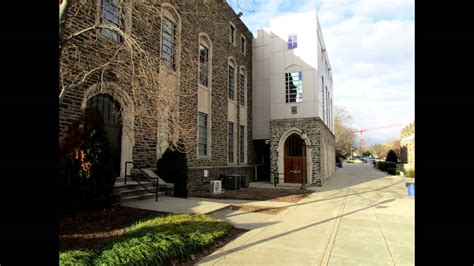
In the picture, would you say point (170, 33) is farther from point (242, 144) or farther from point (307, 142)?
point (307, 142)

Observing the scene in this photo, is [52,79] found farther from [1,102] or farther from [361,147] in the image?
[361,147]

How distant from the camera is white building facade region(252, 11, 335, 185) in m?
20.4

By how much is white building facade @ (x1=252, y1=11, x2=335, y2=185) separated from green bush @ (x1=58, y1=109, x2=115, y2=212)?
47.1ft

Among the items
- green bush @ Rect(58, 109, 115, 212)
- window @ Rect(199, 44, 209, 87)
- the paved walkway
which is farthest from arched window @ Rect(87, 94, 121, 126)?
window @ Rect(199, 44, 209, 87)

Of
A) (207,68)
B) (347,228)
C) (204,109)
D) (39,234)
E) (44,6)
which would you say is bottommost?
(347,228)

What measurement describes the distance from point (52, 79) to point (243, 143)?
20658 mm

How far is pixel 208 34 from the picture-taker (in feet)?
55.5

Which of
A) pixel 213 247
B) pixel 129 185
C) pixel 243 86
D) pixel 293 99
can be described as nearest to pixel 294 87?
pixel 293 99

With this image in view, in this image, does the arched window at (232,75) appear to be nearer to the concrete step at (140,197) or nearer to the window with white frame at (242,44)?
the window with white frame at (242,44)

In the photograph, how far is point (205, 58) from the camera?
669 inches

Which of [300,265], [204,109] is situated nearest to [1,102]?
[300,265]

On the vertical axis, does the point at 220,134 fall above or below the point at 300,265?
above

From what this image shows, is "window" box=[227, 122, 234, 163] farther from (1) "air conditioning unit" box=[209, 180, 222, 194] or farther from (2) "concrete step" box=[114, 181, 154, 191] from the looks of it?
(2) "concrete step" box=[114, 181, 154, 191]

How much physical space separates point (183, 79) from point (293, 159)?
39.5ft
